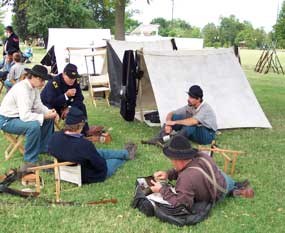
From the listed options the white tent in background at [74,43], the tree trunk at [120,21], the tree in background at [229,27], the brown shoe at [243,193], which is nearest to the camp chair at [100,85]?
the white tent in background at [74,43]

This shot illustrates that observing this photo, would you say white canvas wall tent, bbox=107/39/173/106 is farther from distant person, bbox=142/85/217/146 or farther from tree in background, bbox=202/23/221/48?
tree in background, bbox=202/23/221/48

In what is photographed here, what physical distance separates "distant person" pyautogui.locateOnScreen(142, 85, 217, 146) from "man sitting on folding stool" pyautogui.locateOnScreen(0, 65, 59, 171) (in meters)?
2.00

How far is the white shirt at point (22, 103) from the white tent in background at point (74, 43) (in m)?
8.80

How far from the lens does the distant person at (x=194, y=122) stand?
6.82 m

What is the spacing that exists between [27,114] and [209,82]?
4167 millimetres

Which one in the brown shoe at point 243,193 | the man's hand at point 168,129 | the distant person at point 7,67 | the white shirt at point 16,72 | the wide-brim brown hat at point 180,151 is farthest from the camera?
the distant person at point 7,67

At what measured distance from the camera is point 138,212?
4617 millimetres

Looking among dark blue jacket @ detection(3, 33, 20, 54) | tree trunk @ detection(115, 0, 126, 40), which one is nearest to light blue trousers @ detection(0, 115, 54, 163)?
dark blue jacket @ detection(3, 33, 20, 54)

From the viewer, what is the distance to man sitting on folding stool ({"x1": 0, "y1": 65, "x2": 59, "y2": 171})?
5961mm

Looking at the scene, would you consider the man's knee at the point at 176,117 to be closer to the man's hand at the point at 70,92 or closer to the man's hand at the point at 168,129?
the man's hand at the point at 168,129

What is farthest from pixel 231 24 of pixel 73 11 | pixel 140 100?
pixel 140 100

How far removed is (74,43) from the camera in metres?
16.6

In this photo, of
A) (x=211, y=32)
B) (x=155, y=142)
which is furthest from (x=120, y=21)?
(x=211, y=32)

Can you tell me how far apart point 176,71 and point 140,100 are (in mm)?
998
